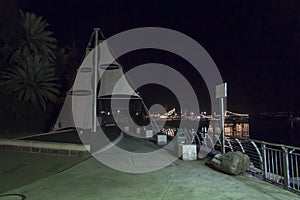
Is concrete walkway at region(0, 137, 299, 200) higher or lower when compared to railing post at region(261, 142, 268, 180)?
lower

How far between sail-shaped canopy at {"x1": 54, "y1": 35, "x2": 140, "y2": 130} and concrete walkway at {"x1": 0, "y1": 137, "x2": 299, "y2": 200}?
34.5 feet

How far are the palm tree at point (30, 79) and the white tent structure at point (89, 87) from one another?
3394mm

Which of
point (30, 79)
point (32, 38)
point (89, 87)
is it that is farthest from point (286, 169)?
point (32, 38)

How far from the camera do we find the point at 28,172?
24.8 ft

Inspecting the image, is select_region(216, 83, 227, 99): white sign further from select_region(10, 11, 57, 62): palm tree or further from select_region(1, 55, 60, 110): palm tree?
select_region(10, 11, 57, 62): palm tree

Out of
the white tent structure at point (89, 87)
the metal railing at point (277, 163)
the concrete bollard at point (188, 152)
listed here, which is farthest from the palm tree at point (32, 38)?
the metal railing at point (277, 163)

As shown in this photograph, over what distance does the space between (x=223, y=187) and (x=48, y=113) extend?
71.2ft

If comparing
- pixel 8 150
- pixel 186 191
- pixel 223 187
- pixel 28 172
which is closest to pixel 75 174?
pixel 28 172

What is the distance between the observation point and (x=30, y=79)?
854 inches

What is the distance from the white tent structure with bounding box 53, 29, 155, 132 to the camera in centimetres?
1734

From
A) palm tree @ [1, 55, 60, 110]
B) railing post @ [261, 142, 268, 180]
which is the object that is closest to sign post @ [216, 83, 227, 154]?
railing post @ [261, 142, 268, 180]

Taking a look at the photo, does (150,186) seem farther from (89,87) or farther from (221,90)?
(89,87)

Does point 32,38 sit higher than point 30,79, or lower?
higher

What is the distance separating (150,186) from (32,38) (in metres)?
21.4
